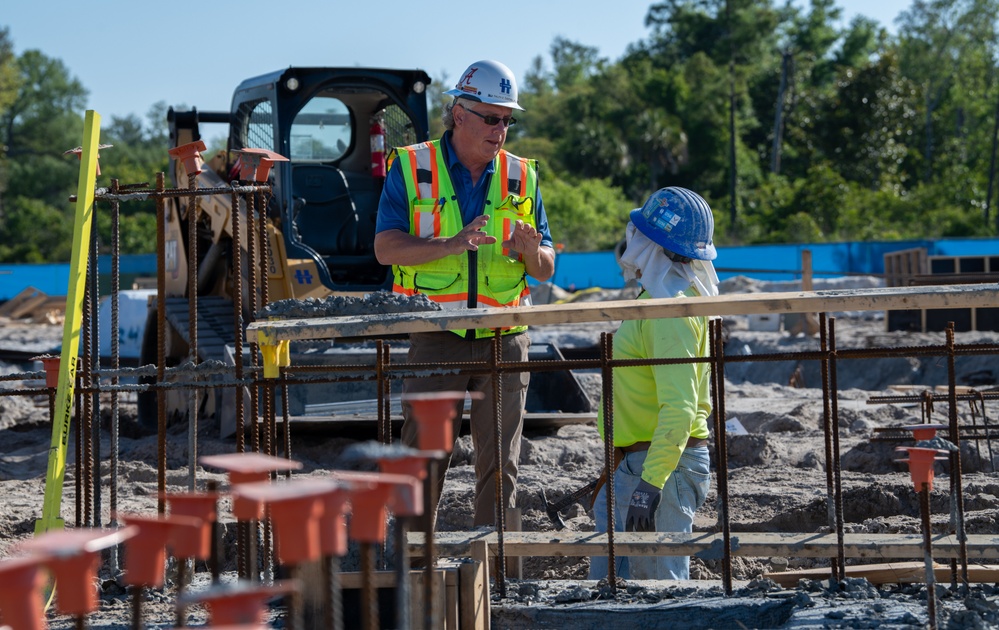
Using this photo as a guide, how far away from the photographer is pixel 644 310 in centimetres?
349

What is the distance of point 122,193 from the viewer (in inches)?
174

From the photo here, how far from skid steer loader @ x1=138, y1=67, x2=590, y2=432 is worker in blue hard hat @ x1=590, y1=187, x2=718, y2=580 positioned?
162 inches

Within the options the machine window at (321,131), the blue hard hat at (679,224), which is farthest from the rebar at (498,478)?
the machine window at (321,131)

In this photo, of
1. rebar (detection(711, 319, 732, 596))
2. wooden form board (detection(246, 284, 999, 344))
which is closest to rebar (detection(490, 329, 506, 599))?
wooden form board (detection(246, 284, 999, 344))

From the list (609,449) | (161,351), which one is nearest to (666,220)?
(609,449)

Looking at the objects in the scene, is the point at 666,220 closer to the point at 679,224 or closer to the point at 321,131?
the point at 679,224

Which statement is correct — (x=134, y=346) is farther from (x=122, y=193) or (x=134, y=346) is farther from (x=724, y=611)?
(x=724, y=611)

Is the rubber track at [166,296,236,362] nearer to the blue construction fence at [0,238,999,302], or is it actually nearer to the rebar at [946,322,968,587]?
the rebar at [946,322,968,587]

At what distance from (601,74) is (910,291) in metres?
50.9

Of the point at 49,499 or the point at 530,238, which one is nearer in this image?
the point at 49,499

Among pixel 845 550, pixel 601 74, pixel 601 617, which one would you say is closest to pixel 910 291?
pixel 845 550

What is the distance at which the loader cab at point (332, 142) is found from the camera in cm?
870

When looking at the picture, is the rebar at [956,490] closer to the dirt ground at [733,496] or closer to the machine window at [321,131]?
the dirt ground at [733,496]

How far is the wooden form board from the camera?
3.43m
